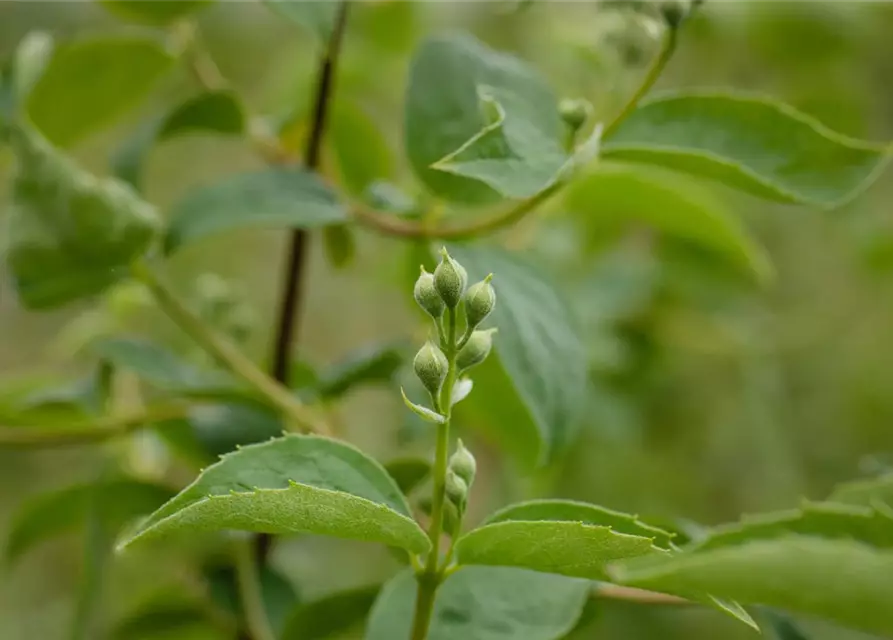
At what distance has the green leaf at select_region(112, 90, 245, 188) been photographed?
0.52 m

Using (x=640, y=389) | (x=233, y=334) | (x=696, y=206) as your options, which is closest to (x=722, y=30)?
(x=640, y=389)

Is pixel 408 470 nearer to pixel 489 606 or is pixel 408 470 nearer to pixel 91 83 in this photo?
pixel 489 606

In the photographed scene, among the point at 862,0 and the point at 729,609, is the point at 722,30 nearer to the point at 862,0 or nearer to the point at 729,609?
the point at 862,0

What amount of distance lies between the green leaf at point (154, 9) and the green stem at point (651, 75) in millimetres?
227

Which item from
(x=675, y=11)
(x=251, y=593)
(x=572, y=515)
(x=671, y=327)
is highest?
(x=675, y=11)

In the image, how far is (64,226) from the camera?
1.47 ft

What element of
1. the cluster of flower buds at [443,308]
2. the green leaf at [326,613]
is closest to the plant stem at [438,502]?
the cluster of flower buds at [443,308]

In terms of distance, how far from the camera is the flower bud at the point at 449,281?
255 mm

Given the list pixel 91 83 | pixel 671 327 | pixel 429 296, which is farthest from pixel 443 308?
pixel 671 327

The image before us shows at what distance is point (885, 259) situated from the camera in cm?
89

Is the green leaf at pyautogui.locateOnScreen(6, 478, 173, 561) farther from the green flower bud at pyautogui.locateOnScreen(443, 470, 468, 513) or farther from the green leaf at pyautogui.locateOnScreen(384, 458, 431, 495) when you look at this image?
the green flower bud at pyautogui.locateOnScreen(443, 470, 468, 513)

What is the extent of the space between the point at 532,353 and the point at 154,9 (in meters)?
0.27

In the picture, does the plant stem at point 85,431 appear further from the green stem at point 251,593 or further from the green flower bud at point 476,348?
the green flower bud at point 476,348

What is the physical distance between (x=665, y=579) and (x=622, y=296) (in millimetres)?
637
